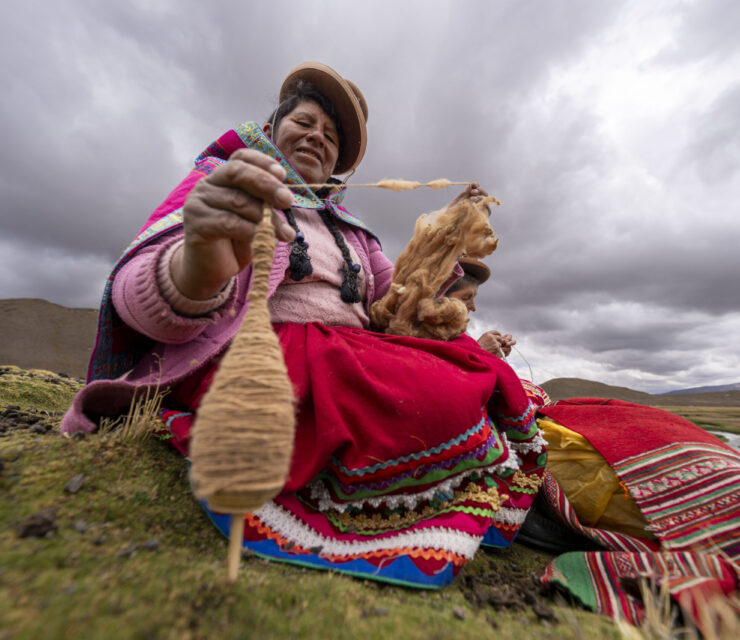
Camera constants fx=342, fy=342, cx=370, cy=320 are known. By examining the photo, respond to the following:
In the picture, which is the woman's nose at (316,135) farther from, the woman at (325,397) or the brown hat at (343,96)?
the woman at (325,397)

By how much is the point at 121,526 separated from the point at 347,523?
72 centimetres

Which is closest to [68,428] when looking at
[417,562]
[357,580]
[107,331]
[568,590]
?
[107,331]

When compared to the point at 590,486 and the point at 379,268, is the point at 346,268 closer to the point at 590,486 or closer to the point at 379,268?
the point at 379,268

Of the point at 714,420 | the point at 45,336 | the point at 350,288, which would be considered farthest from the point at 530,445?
the point at 714,420

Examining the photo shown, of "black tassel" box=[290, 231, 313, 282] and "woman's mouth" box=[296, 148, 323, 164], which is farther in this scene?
"woman's mouth" box=[296, 148, 323, 164]

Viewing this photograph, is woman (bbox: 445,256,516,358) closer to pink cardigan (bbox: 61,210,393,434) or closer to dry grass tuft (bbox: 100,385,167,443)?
pink cardigan (bbox: 61,210,393,434)

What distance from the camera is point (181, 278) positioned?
1.14m

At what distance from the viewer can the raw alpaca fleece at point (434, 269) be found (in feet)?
6.32

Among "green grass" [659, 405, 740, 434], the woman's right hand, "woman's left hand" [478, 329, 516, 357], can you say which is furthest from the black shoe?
"green grass" [659, 405, 740, 434]

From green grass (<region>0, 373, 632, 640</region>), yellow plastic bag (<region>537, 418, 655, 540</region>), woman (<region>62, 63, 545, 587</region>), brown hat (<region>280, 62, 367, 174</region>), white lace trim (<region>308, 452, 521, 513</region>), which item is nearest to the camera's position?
green grass (<region>0, 373, 632, 640</region>)

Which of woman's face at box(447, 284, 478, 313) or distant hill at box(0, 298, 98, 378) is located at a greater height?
woman's face at box(447, 284, 478, 313)

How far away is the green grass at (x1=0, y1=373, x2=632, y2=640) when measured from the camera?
61 cm

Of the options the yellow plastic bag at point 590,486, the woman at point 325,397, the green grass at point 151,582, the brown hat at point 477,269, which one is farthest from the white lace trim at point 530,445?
the brown hat at point 477,269

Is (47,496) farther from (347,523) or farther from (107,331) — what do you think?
(347,523)
